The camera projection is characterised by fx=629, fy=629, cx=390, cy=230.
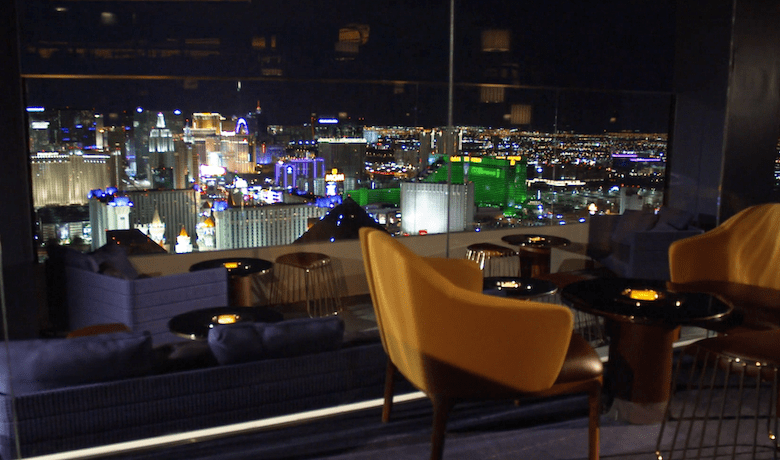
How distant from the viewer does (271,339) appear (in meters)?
2.36

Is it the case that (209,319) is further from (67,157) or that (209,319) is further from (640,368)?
(67,157)

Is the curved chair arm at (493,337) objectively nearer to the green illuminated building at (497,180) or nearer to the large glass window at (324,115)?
the large glass window at (324,115)

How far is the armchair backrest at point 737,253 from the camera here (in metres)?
3.50

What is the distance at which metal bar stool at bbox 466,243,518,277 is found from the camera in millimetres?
5574

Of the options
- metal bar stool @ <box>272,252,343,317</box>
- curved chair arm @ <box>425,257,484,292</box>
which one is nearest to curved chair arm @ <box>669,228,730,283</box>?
curved chair arm @ <box>425,257,484,292</box>

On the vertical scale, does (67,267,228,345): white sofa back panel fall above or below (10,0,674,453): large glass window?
below

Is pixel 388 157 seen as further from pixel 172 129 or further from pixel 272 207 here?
pixel 172 129

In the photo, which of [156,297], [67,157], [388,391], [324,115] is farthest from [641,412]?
[67,157]

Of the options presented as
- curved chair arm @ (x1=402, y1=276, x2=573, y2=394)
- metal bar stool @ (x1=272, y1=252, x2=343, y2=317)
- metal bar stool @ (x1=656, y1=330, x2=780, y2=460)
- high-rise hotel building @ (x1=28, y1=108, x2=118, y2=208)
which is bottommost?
metal bar stool @ (x1=272, y1=252, x2=343, y2=317)

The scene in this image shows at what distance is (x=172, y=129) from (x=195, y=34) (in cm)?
92

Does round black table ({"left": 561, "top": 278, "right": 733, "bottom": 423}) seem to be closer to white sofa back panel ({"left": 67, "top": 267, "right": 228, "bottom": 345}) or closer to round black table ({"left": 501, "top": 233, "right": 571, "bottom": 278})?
white sofa back panel ({"left": 67, "top": 267, "right": 228, "bottom": 345})

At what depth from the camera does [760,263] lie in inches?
139

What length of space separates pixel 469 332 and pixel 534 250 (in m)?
3.79

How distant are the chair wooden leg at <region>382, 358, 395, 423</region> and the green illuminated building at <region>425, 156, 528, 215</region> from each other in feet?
11.3
